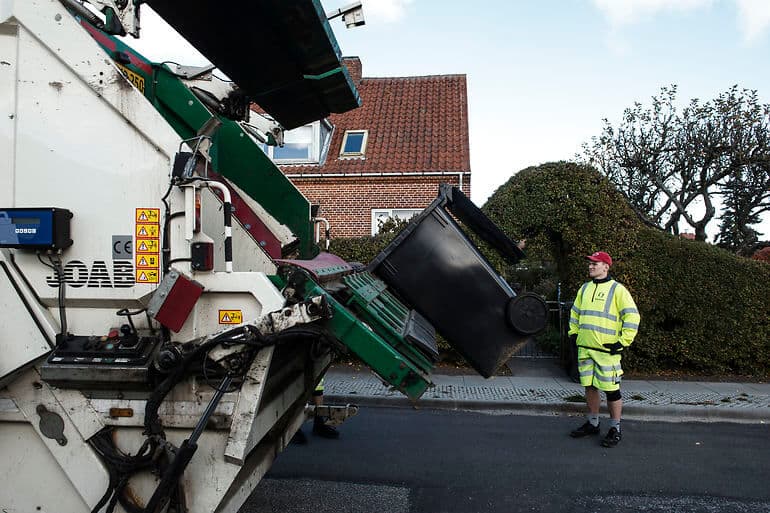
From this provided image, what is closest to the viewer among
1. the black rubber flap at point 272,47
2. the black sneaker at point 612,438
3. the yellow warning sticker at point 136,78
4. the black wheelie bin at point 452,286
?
the black rubber flap at point 272,47

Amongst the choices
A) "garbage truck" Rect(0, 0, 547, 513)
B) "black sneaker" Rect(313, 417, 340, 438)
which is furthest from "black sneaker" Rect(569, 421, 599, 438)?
"garbage truck" Rect(0, 0, 547, 513)

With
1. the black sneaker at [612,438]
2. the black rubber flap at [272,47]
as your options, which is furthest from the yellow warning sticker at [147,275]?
the black sneaker at [612,438]

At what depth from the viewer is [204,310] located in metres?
2.16

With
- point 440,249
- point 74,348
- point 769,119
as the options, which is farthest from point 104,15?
point 769,119

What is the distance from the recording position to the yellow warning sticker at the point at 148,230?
85.0 inches

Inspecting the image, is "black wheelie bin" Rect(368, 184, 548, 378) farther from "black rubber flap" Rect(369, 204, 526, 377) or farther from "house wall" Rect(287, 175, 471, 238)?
"house wall" Rect(287, 175, 471, 238)

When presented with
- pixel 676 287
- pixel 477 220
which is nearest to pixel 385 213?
pixel 676 287

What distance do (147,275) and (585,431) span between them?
4.02 m

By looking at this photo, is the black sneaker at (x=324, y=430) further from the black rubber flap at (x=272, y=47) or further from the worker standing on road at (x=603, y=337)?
the black rubber flap at (x=272, y=47)

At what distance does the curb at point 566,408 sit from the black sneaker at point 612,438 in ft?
3.30

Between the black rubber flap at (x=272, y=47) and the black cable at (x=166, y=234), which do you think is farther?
the black rubber flap at (x=272, y=47)

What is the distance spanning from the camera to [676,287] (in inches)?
273

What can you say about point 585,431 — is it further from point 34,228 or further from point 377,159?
point 377,159

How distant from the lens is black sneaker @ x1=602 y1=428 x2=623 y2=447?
4430 millimetres
